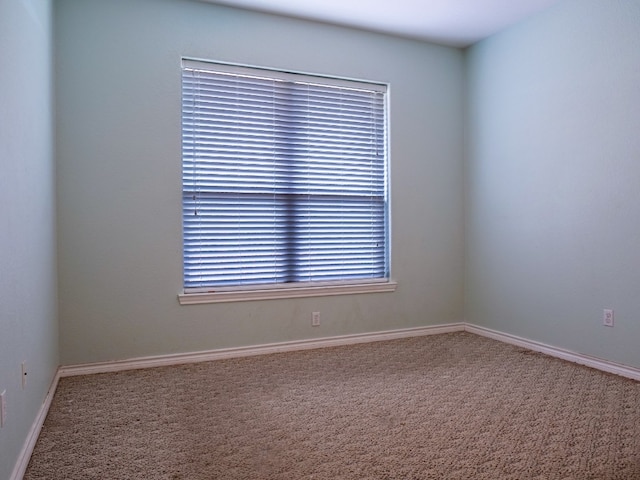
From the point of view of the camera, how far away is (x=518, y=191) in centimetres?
381

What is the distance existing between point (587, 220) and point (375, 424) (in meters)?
2.20

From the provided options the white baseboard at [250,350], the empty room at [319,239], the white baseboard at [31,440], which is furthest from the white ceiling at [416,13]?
the white baseboard at [31,440]

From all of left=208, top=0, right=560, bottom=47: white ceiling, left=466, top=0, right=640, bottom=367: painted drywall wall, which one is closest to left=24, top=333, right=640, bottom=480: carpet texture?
left=466, top=0, right=640, bottom=367: painted drywall wall

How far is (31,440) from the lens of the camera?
2.04 metres

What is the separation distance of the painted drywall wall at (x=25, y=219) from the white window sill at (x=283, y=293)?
95 cm

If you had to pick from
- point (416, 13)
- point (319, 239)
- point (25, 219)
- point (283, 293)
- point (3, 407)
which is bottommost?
point (3, 407)

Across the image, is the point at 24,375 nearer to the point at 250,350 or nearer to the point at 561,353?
the point at 250,350

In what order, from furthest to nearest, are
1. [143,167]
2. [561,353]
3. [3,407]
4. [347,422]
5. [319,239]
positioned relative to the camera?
[319,239] < [561,353] < [143,167] < [347,422] < [3,407]

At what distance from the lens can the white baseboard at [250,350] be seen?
10.3 ft

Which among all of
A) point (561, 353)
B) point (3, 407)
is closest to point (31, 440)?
point (3, 407)

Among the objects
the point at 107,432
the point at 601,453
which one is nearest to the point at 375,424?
the point at 601,453

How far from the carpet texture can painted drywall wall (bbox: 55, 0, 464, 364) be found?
0.31 meters

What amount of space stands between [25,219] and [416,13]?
316 centimetres

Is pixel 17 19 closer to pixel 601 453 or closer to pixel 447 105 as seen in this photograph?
pixel 601 453
